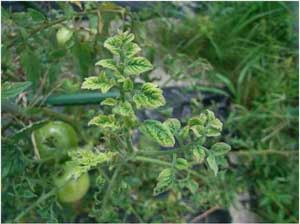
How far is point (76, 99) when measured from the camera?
1.16 meters

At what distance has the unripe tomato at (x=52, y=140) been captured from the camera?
116 centimetres

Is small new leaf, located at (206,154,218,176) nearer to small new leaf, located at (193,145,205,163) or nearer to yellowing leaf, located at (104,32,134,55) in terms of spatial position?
small new leaf, located at (193,145,205,163)

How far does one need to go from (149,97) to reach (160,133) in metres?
0.05

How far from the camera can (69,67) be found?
1479mm

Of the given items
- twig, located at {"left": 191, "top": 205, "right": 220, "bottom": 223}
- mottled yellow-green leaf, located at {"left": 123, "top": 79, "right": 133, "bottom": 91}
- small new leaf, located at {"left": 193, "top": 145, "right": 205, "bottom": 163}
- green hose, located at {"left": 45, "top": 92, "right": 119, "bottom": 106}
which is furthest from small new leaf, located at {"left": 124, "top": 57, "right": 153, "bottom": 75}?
twig, located at {"left": 191, "top": 205, "right": 220, "bottom": 223}

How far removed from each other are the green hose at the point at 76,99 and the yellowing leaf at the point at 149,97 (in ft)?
1.34

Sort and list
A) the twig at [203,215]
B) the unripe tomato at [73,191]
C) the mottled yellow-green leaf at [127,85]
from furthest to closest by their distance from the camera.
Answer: the twig at [203,215]
the unripe tomato at [73,191]
the mottled yellow-green leaf at [127,85]

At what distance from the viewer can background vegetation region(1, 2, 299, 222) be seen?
1.08m

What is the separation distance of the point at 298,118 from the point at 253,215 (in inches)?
11.1

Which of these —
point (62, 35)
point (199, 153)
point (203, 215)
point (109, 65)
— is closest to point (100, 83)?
point (109, 65)

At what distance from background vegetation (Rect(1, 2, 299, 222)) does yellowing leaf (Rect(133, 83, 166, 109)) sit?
306 millimetres

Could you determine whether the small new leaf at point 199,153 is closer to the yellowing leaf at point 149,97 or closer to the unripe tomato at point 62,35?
the yellowing leaf at point 149,97

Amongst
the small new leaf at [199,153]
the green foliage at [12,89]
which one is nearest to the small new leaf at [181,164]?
the small new leaf at [199,153]

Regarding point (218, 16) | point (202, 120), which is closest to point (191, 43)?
point (218, 16)
